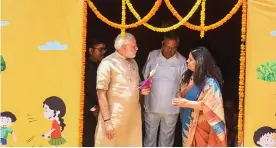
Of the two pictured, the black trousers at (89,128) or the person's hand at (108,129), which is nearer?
the person's hand at (108,129)

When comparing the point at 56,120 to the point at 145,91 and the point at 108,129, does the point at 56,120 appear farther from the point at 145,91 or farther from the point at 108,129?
the point at 145,91

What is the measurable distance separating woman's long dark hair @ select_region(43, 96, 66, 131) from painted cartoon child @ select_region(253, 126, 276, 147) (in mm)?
2314

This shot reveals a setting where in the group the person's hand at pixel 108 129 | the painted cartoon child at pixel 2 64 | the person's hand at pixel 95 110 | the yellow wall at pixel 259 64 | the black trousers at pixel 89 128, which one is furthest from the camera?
the black trousers at pixel 89 128

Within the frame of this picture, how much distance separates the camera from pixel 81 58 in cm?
586

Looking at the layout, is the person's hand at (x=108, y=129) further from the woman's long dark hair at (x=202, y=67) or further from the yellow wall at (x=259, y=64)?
the yellow wall at (x=259, y=64)

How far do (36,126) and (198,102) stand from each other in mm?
1994

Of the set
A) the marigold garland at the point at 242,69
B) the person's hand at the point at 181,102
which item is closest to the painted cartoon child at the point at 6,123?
the person's hand at the point at 181,102

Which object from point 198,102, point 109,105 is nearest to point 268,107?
point 198,102

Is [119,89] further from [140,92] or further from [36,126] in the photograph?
[36,126]

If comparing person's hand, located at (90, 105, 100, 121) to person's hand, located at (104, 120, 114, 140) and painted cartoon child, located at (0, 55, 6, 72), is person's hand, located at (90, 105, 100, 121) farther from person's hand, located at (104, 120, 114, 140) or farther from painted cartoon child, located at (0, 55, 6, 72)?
painted cartoon child, located at (0, 55, 6, 72)

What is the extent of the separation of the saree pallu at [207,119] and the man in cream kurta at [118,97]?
26.3 inches

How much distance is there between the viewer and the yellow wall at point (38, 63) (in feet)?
19.3

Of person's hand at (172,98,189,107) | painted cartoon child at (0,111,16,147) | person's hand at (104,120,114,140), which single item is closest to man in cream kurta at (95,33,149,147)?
person's hand at (104,120,114,140)

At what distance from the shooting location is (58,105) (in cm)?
589
